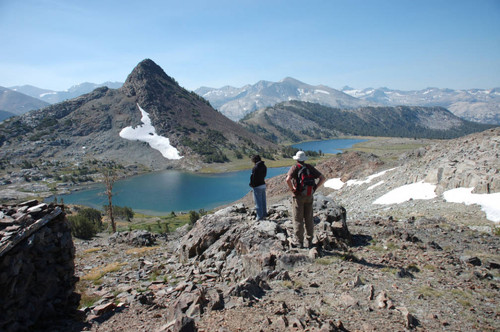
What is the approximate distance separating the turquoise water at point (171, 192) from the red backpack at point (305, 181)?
71551mm

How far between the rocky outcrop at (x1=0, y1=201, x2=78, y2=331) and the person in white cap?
7.60 metres

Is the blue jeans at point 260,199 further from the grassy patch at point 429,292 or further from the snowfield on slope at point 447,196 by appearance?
the snowfield on slope at point 447,196

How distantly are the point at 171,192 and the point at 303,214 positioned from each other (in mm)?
96814

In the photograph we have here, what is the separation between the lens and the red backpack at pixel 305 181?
32.2ft

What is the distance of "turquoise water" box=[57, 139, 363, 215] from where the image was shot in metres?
85.4

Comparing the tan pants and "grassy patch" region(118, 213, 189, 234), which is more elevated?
the tan pants

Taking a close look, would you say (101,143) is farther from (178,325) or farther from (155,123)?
(178,325)

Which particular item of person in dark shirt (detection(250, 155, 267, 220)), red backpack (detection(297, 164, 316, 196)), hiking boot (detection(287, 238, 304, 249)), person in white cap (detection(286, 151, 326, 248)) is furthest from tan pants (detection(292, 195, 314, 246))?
person in dark shirt (detection(250, 155, 267, 220))

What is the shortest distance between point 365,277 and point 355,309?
201 centimetres

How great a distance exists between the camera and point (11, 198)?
93625mm

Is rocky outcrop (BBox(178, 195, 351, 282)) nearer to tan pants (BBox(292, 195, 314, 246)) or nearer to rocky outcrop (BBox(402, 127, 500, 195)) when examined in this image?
tan pants (BBox(292, 195, 314, 246))

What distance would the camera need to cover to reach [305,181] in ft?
32.2

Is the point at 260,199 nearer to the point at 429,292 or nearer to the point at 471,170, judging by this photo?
the point at 429,292

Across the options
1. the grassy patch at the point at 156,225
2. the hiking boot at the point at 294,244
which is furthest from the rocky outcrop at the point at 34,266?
Result: the grassy patch at the point at 156,225
